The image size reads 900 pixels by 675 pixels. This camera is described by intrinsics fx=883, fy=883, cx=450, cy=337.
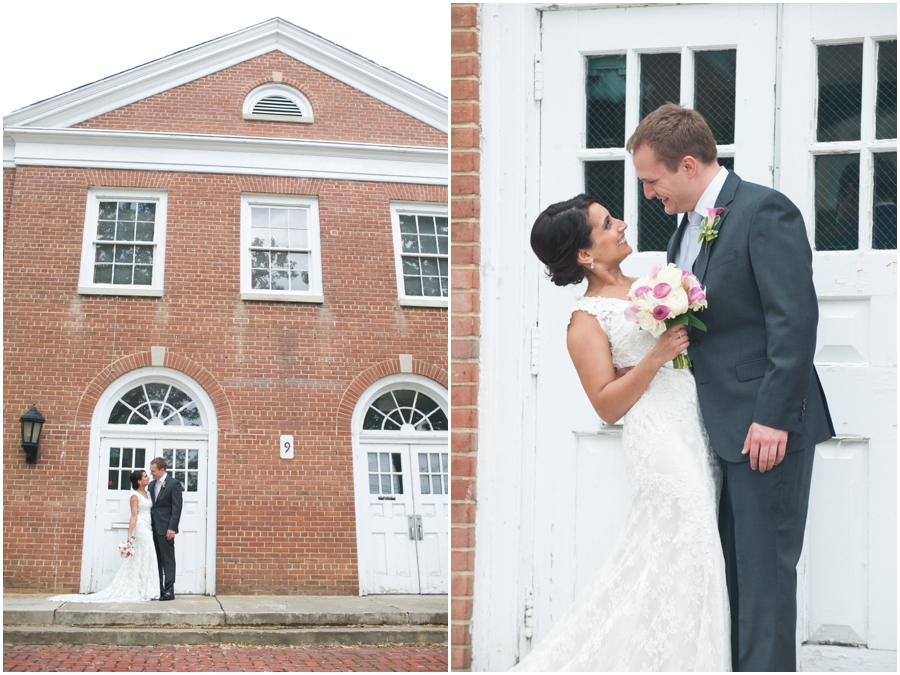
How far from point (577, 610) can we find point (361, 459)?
14.2ft

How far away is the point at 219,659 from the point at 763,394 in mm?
4649

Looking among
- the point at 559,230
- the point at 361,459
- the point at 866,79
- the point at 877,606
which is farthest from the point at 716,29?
the point at 361,459

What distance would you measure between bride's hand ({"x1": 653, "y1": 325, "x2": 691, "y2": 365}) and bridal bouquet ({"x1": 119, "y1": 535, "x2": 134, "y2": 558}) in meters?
5.94

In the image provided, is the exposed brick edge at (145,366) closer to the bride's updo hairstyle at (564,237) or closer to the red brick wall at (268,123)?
the red brick wall at (268,123)

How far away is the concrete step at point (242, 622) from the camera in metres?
6.22

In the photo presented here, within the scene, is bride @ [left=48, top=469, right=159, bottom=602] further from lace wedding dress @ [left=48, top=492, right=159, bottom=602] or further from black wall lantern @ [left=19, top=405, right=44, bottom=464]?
black wall lantern @ [left=19, top=405, right=44, bottom=464]

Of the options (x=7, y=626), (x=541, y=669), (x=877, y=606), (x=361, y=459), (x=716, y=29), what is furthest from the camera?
(x=361, y=459)

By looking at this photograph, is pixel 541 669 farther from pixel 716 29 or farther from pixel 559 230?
pixel 716 29

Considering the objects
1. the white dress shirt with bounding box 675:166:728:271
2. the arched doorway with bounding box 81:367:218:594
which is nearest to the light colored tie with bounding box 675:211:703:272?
the white dress shirt with bounding box 675:166:728:271

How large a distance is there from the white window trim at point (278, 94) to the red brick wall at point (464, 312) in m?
3.67

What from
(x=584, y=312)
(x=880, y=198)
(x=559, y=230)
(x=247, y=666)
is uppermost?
(x=880, y=198)

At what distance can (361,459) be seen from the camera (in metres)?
7.02

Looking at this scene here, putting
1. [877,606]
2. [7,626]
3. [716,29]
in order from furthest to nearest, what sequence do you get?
[7,626], [716,29], [877,606]

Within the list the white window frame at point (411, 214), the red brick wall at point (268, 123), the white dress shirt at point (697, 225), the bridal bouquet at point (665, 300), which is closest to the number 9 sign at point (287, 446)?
the white window frame at point (411, 214)
